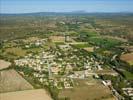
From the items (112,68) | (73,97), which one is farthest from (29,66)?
(73,97)

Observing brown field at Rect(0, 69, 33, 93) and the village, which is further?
the village

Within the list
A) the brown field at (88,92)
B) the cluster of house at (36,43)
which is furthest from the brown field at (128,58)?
the cluster of house at (36,43)

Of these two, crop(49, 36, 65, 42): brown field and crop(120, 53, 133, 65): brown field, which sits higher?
crop(120, 53, 133, 65): brown field

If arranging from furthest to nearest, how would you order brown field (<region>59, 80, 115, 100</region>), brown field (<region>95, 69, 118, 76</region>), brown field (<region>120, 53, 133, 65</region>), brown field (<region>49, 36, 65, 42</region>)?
brown field (<region>49, 36, 65, 42</region>), brown field (<region>120, 53, 133, 65</region>), brown field (<region>95, 69, 118, 76</region>), brown field (<region>59, 80, 115, 100</region>)

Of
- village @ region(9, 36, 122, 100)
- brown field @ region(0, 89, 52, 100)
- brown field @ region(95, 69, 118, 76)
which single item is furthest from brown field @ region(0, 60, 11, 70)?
brown field @ region(95, 69, 118, 76)

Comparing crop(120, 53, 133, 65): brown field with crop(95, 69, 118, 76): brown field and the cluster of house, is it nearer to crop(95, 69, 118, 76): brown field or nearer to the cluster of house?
crop(95, 69, 118, 76): brown field

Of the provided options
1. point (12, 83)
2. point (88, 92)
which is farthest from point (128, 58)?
point (12, 83)

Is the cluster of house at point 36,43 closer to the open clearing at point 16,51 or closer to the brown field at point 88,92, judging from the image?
the open clearing at point 16,51
